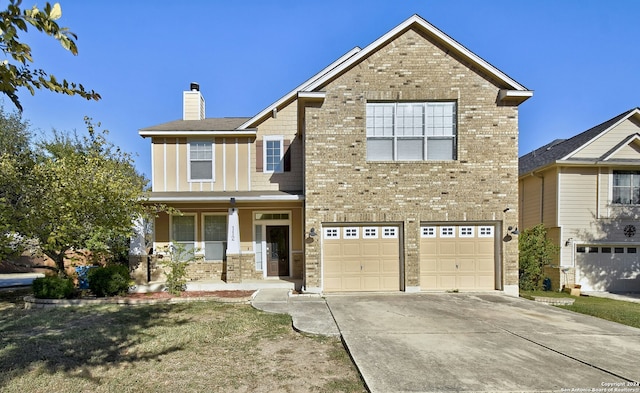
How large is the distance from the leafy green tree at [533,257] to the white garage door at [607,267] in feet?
6.00

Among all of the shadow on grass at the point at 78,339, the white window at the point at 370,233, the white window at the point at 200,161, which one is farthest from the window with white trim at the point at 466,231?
the white window at the point at 200,161

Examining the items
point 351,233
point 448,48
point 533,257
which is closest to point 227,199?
point 351,233

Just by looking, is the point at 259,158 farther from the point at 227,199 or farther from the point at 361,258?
the point at 361,258

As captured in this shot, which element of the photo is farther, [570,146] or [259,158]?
[570,146]

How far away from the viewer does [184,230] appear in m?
13.3

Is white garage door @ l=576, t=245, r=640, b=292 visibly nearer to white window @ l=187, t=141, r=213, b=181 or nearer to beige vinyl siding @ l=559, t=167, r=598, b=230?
beige vinyl siding @ l=559, t=167, r=598, b=230

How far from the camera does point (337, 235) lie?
11.4 metres

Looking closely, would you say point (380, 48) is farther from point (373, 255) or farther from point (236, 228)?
point (236, 228)

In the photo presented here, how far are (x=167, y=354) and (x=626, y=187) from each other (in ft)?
61.0

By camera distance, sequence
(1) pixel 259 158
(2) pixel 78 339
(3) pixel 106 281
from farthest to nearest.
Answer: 1. (1) pixel 259 158
2. (3) pixel 106 281
3. (2) pixel 78 339

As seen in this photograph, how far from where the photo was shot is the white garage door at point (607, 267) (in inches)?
575

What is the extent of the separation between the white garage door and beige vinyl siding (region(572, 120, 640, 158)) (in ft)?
13.4

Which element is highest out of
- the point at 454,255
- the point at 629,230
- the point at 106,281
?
the point at 629,230

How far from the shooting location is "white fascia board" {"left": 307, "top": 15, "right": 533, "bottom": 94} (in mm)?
11070
